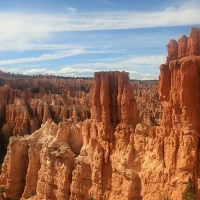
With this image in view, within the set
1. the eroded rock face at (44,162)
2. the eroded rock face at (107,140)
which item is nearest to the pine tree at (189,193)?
the eroded rock face at (107,140)

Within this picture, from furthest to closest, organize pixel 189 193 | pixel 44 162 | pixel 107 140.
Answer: pixel 44 162 < pixel 107 140 < pixel 189 193

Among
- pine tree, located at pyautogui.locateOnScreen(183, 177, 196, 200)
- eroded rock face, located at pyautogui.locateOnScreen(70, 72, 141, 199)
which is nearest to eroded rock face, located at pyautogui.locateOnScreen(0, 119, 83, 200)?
eroded rock face, located at pyautogui.locateOnScreen(70, 72, 141, 199)

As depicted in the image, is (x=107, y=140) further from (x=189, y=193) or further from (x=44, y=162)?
(x=189, y=193)

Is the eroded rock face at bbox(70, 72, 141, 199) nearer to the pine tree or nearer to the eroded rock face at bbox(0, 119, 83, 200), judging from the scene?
the eroded rock face at bbox(0, 119, 83, 200)

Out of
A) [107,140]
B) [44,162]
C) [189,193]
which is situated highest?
[107,140]

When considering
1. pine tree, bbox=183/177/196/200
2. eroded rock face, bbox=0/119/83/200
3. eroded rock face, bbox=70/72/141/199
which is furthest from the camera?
eroded rock face, bbox=0/119/83/200

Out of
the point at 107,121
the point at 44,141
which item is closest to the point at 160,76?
the point at 107,121

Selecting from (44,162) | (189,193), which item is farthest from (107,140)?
(189,193)

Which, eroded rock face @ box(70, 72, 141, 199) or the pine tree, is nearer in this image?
the pine tree

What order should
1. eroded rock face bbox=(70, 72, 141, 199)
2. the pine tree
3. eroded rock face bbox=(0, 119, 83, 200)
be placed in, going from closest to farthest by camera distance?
the pine tree, eroded rock face bbox=(70, 72, 141, 199), eroded rock face bbox=(0, 119, 83, 200)

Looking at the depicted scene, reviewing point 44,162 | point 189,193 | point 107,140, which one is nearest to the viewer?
point 189,193

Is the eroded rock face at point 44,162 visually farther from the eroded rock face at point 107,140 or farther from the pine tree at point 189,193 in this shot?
the pine tree at point 189,193

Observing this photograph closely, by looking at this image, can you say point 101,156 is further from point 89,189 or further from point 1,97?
point 1,97

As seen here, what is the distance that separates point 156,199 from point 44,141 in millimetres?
12244
